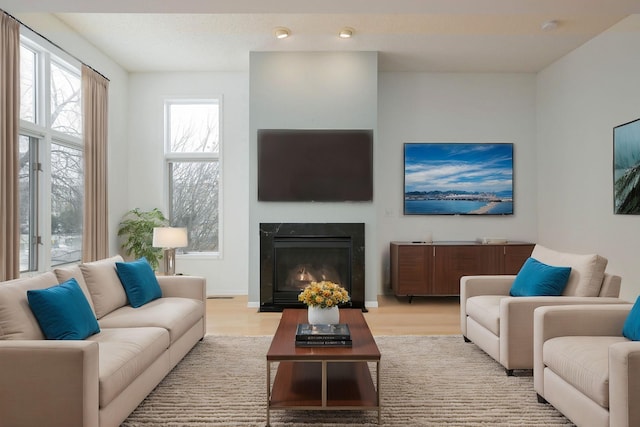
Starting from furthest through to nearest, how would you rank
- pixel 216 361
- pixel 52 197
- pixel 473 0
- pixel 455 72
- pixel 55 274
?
pixel 455 72 → pixel 52 197 → pixel 216 361 → pixel 473 0 → pixel 55 274

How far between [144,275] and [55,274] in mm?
881

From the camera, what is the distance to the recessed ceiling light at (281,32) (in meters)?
5.02

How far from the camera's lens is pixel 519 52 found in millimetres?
5777

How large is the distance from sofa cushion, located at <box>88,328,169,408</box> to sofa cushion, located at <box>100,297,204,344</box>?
0.51 feet

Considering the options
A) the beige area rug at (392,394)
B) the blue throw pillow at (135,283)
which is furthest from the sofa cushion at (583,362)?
the blue throw pillow at (135,283)

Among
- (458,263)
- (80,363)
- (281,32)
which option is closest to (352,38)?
(281,32)

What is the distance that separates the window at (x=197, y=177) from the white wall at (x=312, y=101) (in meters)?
1.15

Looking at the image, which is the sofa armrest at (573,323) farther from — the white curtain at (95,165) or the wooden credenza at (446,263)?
the white curtain at (95,165)

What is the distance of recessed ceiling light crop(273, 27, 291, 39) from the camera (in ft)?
16.5

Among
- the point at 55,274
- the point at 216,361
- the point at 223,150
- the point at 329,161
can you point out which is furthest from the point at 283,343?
the point at 223,150

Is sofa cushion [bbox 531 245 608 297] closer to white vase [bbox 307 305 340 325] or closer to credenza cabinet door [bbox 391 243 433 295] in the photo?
white vase [bbox 307 305 340 325]

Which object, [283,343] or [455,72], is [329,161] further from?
[283,343]

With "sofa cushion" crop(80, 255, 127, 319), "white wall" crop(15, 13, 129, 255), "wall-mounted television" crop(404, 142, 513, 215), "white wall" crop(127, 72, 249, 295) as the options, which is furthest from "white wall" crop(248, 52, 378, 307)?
"sofa cushion" crop(80, 255, 127, 319)

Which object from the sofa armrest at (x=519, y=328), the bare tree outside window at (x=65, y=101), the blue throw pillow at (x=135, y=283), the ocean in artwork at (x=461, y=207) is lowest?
the sofa armrest at (x=519, y=328)
